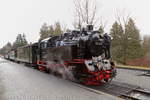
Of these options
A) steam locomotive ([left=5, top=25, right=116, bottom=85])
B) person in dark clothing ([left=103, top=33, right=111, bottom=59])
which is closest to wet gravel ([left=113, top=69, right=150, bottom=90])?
steam locomotive ([left=5, top=25, right=116, bottom=85])

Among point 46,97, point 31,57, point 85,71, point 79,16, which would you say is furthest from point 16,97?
point 79,16

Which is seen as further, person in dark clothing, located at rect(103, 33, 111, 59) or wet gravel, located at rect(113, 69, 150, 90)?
person in dark clothing, located at rect(103, 33, 111, 59)

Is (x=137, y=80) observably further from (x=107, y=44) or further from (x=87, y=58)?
(x=87, y=58)

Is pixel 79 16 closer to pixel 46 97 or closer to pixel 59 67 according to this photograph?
pixel 59 67

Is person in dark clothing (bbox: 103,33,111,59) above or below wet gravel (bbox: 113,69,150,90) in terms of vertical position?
above

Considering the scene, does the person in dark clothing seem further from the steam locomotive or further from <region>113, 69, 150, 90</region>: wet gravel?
<region>113, 69, 150, 90</region>: wet gravel

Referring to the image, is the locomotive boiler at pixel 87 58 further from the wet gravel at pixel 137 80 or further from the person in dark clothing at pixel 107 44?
the wet gravel at pixel 137 80

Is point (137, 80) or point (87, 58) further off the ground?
point (87, 58)

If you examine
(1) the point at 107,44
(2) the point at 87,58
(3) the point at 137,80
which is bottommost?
(3) the point at 137,80

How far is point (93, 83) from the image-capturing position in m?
8.52

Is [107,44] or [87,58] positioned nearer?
[87,58]

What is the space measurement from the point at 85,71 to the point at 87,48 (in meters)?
1.24

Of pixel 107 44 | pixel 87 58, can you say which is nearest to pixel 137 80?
pixel 107 44

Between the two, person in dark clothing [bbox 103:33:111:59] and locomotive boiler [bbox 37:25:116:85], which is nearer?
locomotive boiler [bbox 37:25:116:85]
